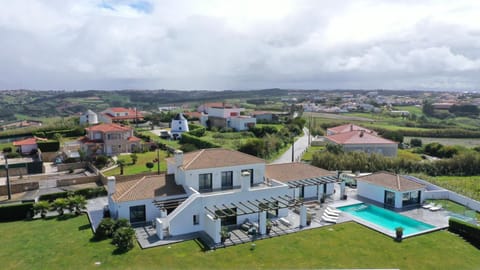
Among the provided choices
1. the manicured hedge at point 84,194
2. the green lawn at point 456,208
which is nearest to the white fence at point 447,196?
the green lawn at point 456,208

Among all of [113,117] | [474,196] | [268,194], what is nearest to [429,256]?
[268,194]

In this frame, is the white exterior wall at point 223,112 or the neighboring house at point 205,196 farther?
the white exterior wall at point 223,112

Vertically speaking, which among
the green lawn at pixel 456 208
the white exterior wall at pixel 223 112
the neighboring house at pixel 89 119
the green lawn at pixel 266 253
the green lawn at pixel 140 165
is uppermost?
the white exterior wall at pixel 223 112

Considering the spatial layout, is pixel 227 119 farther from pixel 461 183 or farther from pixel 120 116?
pixel 461 183

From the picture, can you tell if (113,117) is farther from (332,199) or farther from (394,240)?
(394,240)

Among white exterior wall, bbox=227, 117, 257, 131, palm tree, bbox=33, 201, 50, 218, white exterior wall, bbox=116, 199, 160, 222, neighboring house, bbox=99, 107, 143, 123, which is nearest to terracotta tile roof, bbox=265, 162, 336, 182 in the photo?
white exterior wall, bbox=116, 199, 160, 222

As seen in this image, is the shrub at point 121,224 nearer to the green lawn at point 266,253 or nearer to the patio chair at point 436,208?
the green lawn at point 266,253

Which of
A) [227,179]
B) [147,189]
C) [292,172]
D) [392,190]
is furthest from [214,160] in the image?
[392,190]
